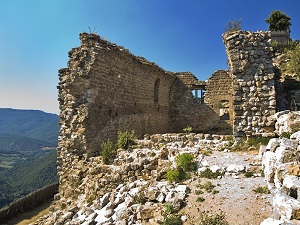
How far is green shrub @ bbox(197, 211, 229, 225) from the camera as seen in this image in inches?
194

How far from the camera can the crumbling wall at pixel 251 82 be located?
9.45 m

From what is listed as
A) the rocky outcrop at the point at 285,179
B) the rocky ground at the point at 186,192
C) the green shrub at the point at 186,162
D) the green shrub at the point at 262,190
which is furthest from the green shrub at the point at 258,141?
the green shrub at the point at 262,190

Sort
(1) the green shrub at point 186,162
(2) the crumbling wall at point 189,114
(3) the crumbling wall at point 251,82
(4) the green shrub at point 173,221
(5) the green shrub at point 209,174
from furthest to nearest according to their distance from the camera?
1. (2) the crumbling wall at point 189,114
2. (3) the crumbling wall at point 251,82
3. (1) the green shrub at point 186,162
4. (5) the green shrub at point 209,174
5. (4) the green shrub at point 173,221

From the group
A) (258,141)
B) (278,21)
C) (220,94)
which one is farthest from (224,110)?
(258,141)

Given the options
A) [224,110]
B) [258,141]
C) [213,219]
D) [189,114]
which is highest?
[224,110]

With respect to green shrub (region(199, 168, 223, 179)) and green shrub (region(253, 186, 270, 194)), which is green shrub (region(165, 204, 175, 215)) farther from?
green shrub (region(253, 186, 270, 194))

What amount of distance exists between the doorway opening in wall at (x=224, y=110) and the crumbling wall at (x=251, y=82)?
1210 cm

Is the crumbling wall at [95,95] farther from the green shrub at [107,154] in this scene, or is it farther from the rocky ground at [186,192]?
the rocky ground at [186,192]

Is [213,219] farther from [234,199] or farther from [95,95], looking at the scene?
[95,95]

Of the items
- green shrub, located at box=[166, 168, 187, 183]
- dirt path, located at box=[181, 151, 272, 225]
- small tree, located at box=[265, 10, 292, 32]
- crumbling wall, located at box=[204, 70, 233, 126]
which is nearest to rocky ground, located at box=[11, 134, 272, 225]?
dirt path, located at box=[181, 151, 272, 225]

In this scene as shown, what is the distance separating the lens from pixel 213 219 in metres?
5.08

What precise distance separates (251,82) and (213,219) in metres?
6.11

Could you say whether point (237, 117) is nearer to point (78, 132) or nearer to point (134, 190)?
point (134, 190)

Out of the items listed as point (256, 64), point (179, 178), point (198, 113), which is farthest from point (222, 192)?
point (198, 113)
